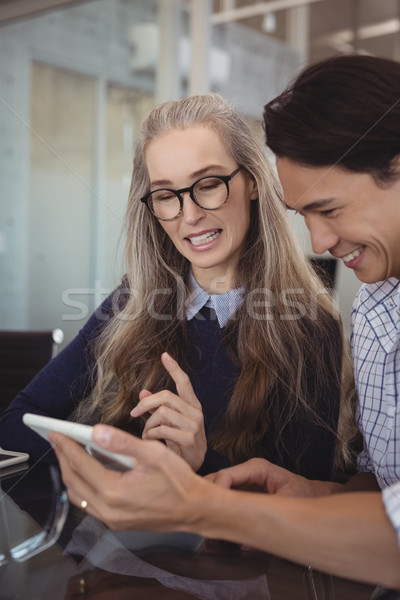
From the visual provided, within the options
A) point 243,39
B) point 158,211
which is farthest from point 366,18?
point 158,211

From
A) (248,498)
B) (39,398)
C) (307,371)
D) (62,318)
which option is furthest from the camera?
(62,318)

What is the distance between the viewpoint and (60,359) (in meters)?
1.81

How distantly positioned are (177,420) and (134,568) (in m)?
0.43

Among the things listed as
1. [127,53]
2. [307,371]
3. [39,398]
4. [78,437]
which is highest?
[127,53]

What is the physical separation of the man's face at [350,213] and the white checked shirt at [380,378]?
174 millimetres

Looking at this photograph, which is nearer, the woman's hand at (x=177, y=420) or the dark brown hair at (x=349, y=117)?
the dark brown hair at (x=349, y=117)

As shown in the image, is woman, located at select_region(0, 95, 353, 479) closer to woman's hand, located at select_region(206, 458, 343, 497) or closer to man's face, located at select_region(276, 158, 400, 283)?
woman's hand, located at select_region(206, 458, 343, 497)

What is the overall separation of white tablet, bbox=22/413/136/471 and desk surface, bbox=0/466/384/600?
125 mm

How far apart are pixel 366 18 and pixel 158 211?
197cm

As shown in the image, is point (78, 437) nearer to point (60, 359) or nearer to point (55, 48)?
point (60, 359)

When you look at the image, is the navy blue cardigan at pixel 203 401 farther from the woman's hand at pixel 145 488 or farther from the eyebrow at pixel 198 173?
Answer: the woman's hand at pixel 145 488

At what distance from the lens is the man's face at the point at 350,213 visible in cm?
112

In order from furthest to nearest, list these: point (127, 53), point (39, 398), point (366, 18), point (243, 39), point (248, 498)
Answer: point (127, 53) < point (243, 39) < point (366, 18) < point (39, 398) < point (248, 498)

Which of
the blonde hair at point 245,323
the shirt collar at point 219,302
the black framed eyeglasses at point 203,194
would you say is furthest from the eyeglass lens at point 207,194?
the shirt collar at point 219,302
